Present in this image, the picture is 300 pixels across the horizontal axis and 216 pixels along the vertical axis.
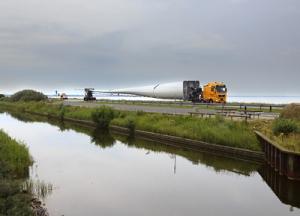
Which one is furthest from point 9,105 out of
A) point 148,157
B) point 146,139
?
point 148,157

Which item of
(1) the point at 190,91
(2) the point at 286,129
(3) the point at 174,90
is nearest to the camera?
(2) the point at 286,129

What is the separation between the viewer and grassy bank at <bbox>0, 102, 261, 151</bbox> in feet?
104

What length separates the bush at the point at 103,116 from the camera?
5428cm

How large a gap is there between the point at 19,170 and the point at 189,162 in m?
11.5

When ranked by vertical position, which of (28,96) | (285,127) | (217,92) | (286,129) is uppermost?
(217,92)

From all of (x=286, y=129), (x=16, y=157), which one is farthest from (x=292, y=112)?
(x=16, y=157)

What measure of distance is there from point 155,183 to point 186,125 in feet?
54.7

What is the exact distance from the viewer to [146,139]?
42.8m

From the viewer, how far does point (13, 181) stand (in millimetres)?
16406

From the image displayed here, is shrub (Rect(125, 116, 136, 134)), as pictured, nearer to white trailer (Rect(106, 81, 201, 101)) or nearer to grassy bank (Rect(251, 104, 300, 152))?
grassy bank (Rect(251, 104, 300, 152))

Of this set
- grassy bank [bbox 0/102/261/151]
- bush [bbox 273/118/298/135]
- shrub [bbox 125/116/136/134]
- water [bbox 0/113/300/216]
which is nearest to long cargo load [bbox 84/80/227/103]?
grassy bank [bbox 0/102/261/151]

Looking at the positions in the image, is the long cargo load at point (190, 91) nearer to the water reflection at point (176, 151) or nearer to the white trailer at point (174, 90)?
the white trailer at point (174, 90)

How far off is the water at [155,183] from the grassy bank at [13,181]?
34.9 inches

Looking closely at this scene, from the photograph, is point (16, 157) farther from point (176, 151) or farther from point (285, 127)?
point (285, 127)
